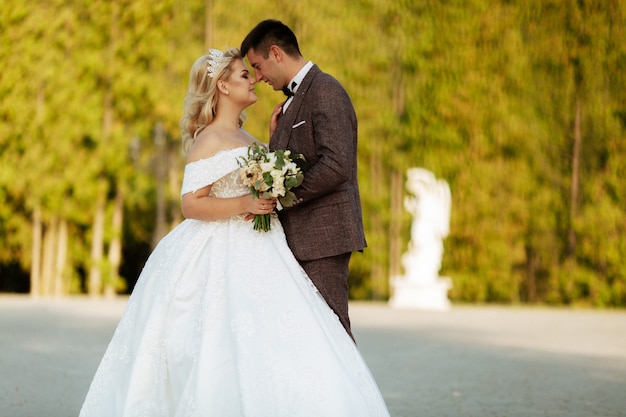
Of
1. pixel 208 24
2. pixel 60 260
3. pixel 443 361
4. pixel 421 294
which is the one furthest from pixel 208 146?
pixel 208 24

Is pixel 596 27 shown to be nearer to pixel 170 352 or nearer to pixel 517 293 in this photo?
pixel 517 293

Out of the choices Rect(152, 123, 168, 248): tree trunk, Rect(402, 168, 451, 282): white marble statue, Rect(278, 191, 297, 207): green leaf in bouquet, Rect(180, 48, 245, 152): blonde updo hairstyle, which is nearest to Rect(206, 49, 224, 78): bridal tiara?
Rect(180, 48, 245, 152): blonde updo hairstyle

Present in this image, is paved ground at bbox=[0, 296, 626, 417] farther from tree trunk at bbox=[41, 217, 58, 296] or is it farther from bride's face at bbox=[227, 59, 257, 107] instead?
tree trunk at bbox=[41, 217, 58, 296]

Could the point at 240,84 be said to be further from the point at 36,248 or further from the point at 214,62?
the point at 36,248

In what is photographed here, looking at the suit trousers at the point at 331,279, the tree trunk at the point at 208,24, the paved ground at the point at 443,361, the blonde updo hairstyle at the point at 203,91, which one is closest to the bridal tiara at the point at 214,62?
the blonde updo hairstyle at the point at 203,91

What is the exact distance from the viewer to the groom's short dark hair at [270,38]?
445 cm

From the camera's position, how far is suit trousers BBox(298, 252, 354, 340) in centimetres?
454

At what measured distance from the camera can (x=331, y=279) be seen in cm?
456

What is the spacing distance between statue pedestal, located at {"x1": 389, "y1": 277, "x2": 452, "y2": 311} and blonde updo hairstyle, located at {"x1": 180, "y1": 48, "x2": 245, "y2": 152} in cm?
1484

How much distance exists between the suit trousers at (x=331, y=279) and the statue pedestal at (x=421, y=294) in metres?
14.9

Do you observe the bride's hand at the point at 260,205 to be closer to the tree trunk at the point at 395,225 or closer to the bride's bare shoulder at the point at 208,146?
the bride's bare shoulder at the point at 208,146

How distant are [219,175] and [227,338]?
77cm

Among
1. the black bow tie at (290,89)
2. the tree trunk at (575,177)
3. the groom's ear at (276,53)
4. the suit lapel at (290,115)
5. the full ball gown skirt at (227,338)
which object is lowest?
the full ball gown skirt at (227,338)

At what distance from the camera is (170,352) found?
4410 millimetres
